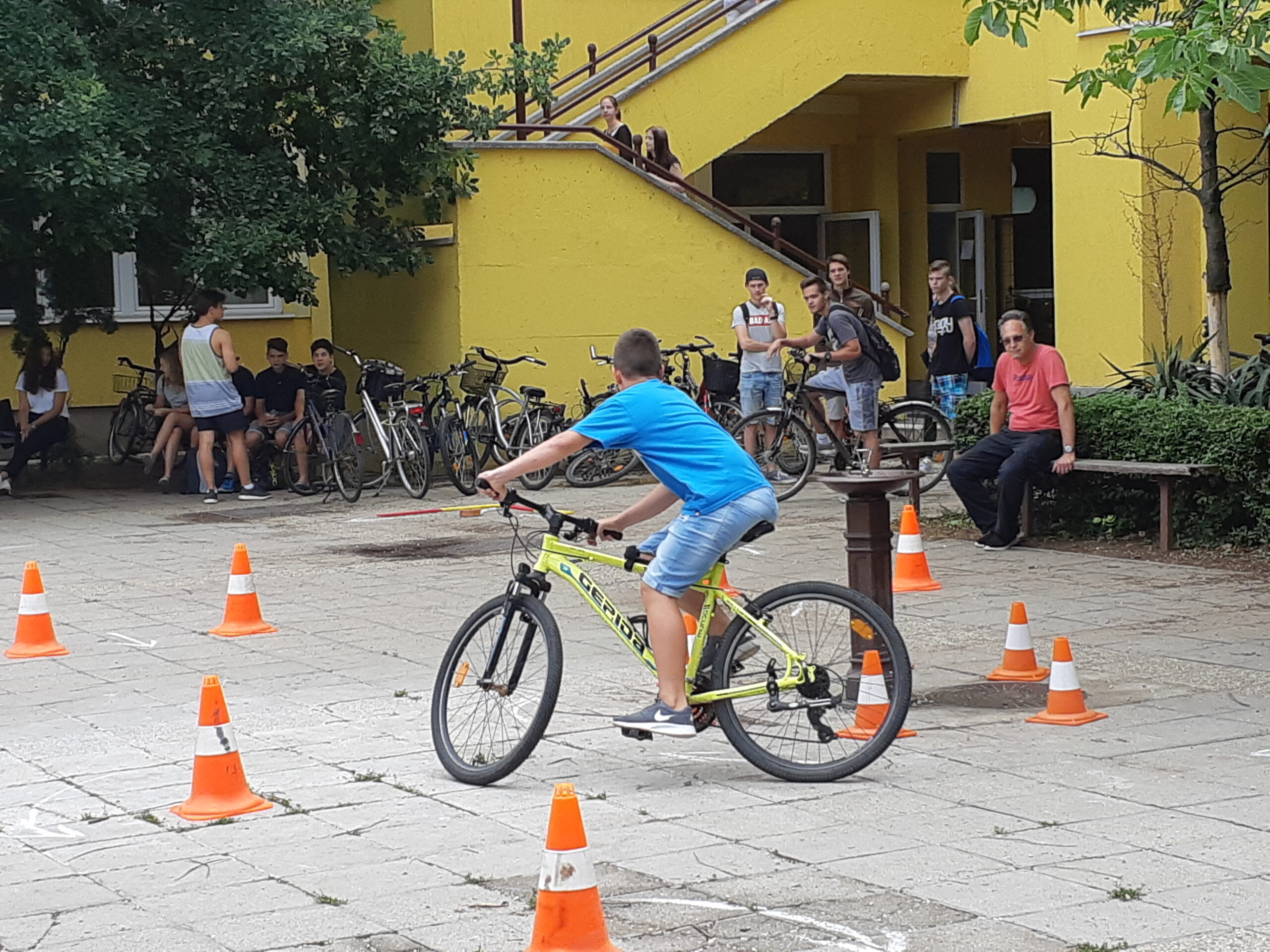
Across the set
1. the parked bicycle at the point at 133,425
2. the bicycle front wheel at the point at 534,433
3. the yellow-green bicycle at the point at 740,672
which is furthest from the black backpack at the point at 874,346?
the yellow-green bicycle at the point at 740,672

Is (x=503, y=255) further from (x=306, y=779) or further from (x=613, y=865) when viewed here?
A: (x=613, y=865)

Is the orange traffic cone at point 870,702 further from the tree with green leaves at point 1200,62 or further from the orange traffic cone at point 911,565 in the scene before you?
the orange traffic cone at point 911,565

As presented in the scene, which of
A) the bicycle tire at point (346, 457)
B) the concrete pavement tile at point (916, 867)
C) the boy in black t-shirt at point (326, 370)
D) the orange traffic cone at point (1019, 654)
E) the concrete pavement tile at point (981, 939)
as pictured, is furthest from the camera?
the boy in black t-shirt at point (326, 370)

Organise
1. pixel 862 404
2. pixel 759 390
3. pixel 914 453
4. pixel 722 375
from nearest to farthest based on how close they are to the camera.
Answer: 1. pixel 914 453
2. pixel 862 404
3. pixel 759 390
4. pixel 722 375

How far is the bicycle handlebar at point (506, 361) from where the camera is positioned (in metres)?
17.9

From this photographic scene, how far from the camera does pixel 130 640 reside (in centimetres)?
998

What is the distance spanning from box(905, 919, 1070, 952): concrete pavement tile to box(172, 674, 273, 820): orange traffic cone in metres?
2.61

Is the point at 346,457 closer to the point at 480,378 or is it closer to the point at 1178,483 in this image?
the point at 480,378

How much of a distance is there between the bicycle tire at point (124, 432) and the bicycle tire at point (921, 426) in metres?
9.05

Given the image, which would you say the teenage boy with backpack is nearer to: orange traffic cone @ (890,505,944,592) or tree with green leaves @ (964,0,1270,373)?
tree with green leaves @ (964,0,1270,373)

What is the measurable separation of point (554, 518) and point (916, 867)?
1962mm

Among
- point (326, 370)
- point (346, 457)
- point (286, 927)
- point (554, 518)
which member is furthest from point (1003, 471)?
point (286, 927)

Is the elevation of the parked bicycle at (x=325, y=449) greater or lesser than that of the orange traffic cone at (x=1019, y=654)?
greater

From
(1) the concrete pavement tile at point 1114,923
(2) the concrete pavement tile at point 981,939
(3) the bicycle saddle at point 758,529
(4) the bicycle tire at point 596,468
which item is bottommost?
(2) the concrete pavement tile at point 981,939
